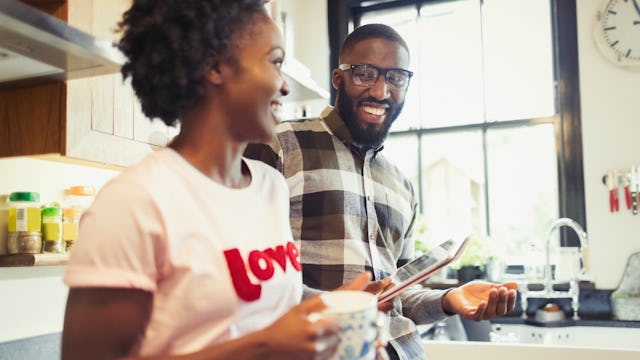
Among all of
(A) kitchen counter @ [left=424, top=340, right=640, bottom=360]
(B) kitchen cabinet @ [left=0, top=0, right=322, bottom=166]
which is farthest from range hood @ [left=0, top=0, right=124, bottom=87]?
(A) kitchen counter @ [left=424, top=340, right=640, bottom=360]

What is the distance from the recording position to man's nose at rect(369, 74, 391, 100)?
1416 mm

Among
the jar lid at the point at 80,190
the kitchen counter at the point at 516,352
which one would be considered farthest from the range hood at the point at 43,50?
the kitchen counter at the point at 516,352

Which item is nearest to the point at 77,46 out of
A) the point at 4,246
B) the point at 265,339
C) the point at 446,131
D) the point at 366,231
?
the point at 4,246

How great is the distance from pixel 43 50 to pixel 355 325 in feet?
3.44

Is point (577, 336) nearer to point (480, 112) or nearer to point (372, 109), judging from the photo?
point (480, 112)

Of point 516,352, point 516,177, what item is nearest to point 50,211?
point 516,352

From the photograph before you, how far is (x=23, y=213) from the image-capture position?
1555mm

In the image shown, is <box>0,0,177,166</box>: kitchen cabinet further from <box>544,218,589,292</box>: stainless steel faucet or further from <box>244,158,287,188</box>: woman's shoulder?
<box>544,218,589,292</box>: stainless steel faucet

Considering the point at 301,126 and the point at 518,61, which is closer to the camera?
the point at 301,126

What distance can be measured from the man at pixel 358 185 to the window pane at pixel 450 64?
185cm

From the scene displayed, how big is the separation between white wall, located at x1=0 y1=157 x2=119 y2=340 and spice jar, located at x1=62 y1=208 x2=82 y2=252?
114mm

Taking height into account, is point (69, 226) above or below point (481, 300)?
above

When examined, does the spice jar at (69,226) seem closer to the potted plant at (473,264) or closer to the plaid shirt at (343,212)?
the plaid shirt at (343,212)

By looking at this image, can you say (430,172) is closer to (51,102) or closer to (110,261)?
(51,102)
